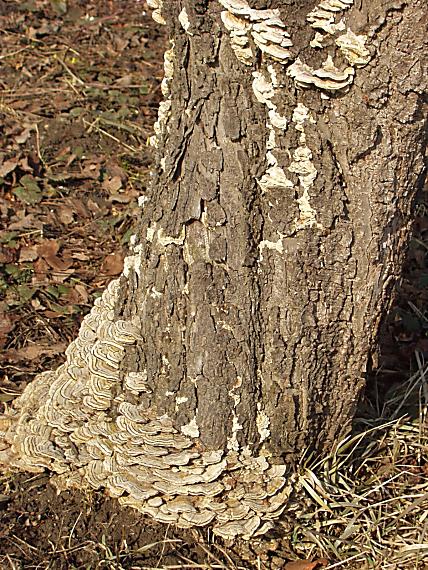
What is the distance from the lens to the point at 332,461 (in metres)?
2.88

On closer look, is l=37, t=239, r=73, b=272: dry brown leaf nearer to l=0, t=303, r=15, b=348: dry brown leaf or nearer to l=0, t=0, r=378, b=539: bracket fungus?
l=0, t=303, r=15, b=348: dry brown leaf

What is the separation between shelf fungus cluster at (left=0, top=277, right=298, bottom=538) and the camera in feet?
8.48

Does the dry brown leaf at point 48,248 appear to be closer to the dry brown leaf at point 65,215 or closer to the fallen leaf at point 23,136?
the dry brown leaf at point 65,215

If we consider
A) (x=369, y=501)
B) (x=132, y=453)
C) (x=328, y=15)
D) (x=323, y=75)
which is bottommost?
(x=369, y=501)

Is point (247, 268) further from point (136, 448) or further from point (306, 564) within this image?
point (306, 564)

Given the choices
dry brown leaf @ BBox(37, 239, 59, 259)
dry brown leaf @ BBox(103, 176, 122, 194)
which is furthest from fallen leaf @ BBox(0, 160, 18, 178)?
dry brown leaf @ BBox(37, 239, 59, 259)

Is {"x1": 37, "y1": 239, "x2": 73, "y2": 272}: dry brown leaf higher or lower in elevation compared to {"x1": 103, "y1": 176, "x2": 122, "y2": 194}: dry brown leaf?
lower

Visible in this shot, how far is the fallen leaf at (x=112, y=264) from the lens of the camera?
4.15 metres

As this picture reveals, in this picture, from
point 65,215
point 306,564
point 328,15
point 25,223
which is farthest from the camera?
point 65,215

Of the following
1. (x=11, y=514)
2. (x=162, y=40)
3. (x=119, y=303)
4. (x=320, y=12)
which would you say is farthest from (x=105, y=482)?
(x=162, y=40)

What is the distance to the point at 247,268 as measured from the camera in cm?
239

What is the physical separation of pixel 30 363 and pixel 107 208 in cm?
136

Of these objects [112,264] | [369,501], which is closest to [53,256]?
[112,264]

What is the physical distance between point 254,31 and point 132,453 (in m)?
1.40
